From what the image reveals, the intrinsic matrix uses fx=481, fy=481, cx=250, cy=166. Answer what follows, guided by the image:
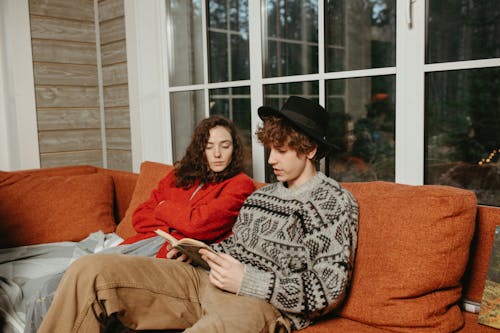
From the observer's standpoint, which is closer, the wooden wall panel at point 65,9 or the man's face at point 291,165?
the man's face at point 291,165

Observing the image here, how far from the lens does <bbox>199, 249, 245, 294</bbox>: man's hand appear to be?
5.13ft

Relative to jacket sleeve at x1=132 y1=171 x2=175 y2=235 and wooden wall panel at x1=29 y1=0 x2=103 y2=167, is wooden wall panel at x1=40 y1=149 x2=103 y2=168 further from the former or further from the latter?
jacket sleeve at x1=132 y1=171 x2=175 y2=235

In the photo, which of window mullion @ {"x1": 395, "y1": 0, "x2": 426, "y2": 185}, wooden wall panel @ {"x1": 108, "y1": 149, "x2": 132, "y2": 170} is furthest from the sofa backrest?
wooden wall panel @ {"x1": 108, "y1": 149, "x2": 132, "y2": 170}

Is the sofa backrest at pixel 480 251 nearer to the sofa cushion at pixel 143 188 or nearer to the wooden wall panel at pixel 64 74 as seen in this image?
the sofa cushion at pixel 143 188

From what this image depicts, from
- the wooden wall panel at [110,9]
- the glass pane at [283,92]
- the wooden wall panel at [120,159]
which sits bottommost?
the wooden wall panel at [120,159]

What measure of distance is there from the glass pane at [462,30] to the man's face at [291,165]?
67 cm

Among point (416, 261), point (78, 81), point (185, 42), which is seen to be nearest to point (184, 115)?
point (185, 42)

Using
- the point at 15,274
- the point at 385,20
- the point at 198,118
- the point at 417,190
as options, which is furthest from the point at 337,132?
the point at 15,274

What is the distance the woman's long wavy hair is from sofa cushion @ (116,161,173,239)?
15.8 inches

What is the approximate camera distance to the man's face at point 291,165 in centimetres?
177

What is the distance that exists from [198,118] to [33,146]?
1276 mm

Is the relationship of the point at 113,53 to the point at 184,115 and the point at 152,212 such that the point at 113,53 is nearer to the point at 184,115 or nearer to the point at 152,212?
the point at 184,115

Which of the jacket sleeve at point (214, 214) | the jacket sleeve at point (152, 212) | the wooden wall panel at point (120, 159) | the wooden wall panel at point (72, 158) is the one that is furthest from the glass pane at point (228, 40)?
the wooden wall panel at point (72, 158)

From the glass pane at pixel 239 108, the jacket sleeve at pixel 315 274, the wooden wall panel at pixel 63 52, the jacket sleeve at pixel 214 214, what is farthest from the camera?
the wooden wall panel at pixel 63 52
